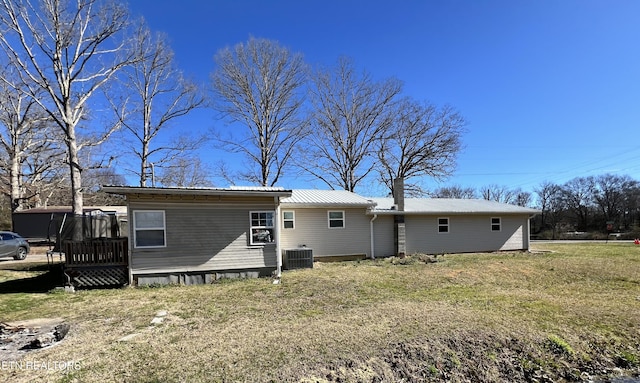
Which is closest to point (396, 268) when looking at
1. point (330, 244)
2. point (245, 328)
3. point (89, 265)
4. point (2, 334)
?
point (330, 244)

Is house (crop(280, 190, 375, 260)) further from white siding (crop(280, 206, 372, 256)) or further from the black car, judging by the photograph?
the black car

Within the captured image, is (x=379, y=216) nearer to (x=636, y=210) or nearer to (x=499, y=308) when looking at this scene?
(x=499, y=308)

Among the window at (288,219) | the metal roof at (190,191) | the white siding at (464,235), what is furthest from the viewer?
the white siding at (464,235)

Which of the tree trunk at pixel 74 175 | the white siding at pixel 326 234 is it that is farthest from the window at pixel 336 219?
the tree trunk at pixel 74 175

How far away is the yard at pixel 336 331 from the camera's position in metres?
4.29

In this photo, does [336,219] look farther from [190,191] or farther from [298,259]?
[190,191]

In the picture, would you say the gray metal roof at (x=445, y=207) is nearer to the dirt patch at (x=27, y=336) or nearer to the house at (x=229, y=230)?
the house at (x=229, y=230)

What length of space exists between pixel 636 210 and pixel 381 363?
6316 cm

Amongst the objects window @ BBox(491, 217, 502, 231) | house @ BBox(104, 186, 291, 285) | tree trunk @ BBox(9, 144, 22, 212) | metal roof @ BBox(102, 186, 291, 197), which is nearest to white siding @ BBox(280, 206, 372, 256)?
house @ BBox(104, 186, 291, 285)

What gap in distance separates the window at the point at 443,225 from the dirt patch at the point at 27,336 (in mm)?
15996

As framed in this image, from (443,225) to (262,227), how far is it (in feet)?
35.5

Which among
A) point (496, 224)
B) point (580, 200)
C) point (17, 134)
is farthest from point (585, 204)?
point (17, 134)

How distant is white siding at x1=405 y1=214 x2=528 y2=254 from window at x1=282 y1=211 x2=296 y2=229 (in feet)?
19.7

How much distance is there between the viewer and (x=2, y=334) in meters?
5.27
